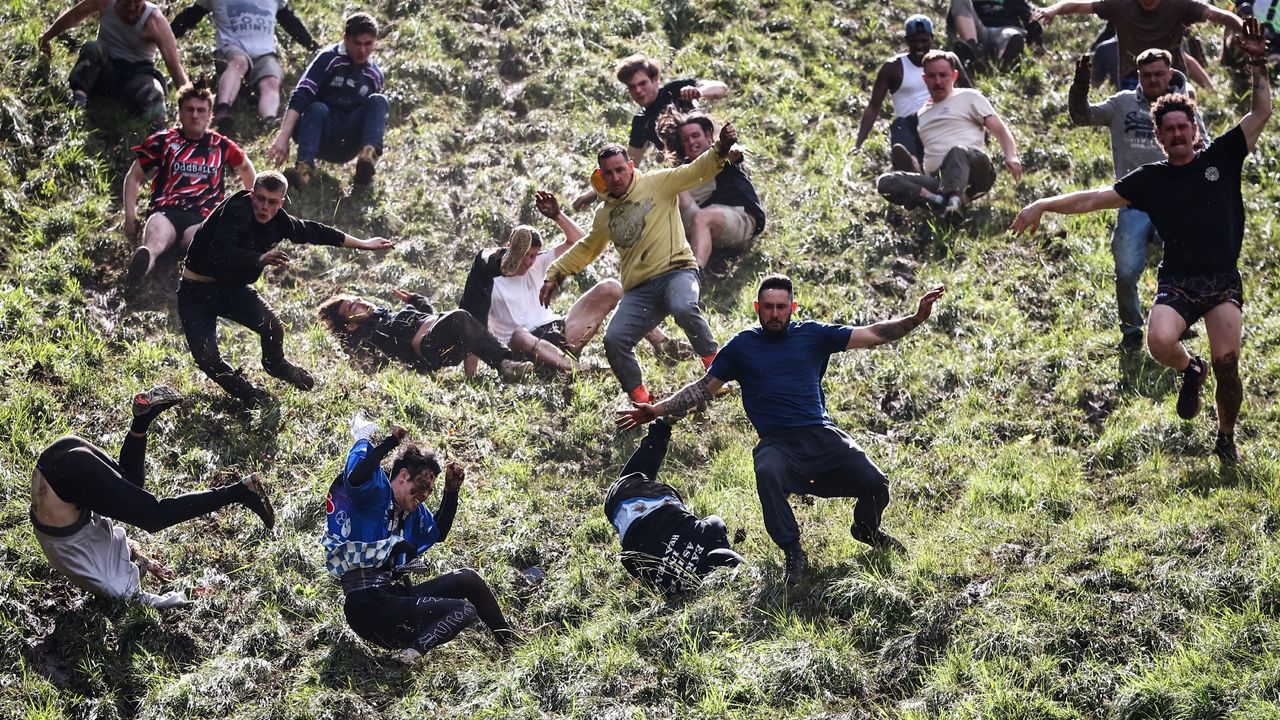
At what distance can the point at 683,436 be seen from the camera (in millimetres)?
10195

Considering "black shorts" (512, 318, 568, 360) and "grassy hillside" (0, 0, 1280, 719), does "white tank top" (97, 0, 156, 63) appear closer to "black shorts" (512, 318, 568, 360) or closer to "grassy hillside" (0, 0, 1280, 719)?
"grassy hillside" (0, 0, 1280, 719)

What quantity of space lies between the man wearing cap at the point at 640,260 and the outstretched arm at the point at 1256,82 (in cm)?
394

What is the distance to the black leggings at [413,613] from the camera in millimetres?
7797

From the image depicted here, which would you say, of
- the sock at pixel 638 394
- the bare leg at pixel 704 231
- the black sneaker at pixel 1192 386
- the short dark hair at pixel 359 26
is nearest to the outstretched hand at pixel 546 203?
the sock at pixel 638 394

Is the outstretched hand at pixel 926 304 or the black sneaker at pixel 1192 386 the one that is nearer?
the outstretched hand at pixel 926 304

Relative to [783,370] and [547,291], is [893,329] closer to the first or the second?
[783,370]

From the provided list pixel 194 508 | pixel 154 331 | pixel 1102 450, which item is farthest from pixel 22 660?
pixel 1102 450

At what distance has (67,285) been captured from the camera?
11.0m

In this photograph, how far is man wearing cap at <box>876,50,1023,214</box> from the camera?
39.7 ft

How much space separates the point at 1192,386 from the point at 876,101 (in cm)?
519

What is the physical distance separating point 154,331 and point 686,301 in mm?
4600

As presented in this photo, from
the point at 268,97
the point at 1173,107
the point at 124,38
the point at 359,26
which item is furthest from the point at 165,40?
the point at 1173,107

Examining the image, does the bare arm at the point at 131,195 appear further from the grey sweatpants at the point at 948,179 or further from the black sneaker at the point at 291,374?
the grey sweatpants at the point at 948,179

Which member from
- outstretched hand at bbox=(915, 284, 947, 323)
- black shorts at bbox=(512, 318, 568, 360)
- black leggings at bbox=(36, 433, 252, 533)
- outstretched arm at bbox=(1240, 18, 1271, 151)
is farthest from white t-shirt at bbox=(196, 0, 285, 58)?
outstretched arm at bbox=(1240, 18, 1271, 151)
